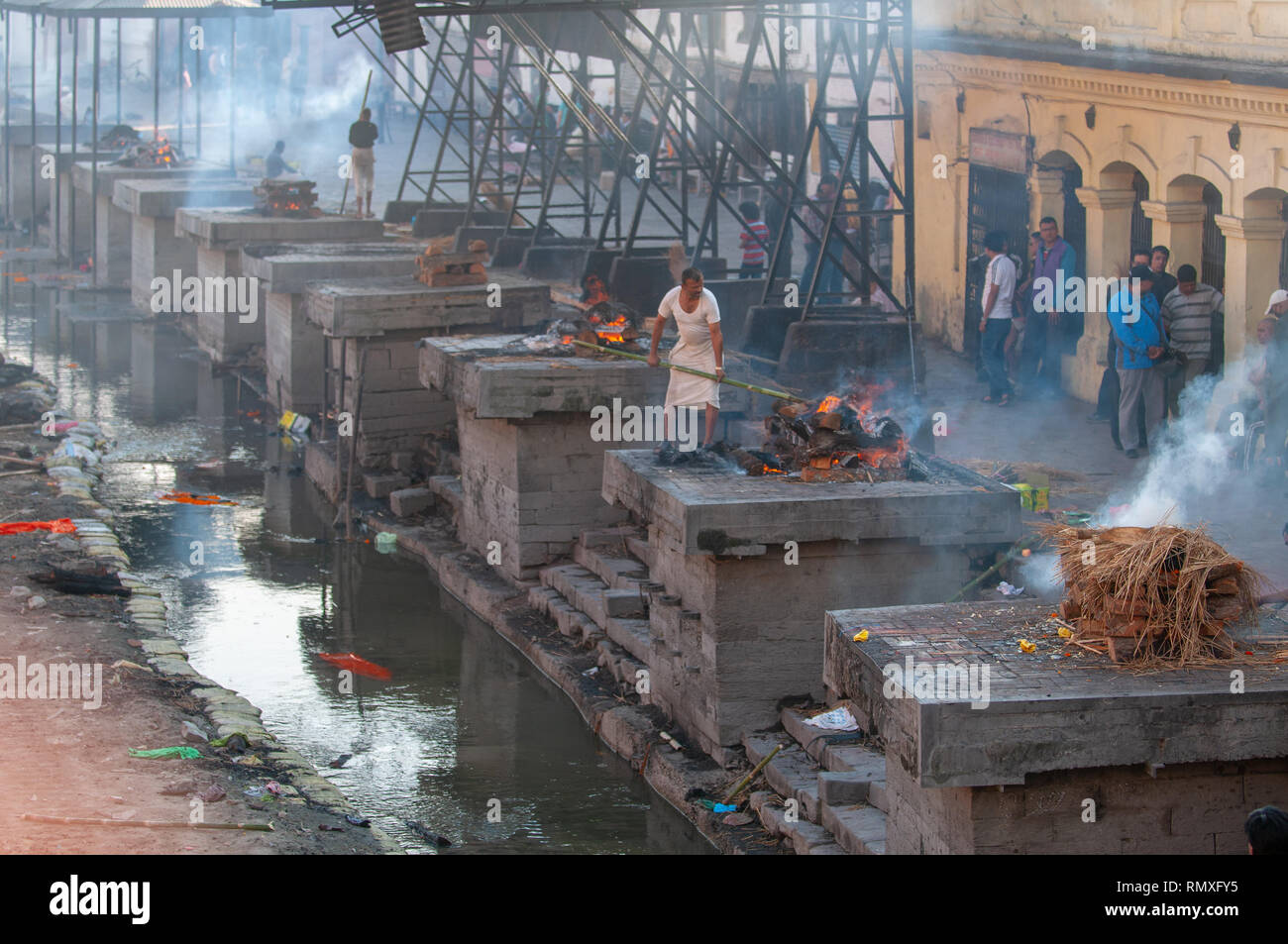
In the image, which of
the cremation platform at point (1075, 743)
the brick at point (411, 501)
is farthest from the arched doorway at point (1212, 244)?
the cremation platform at point (1075, 743)

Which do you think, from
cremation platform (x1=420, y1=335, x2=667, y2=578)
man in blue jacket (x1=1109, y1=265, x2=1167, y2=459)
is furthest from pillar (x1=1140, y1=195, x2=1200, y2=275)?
cremation platform (x1=420, y1=335, x2=667, y2=578)

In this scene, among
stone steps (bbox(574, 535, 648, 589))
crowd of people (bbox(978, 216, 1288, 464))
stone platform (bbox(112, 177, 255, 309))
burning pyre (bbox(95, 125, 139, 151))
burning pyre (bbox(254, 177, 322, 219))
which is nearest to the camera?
stone steps (bbox(574, 535, 648, 589))

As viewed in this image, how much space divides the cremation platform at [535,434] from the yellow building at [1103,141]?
468cm

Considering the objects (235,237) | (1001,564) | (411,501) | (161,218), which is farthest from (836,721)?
(161,218)

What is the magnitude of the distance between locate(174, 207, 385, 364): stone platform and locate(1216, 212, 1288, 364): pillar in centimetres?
1257

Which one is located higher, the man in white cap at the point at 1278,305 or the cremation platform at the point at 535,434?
the man in white cap at the point at 1278,305

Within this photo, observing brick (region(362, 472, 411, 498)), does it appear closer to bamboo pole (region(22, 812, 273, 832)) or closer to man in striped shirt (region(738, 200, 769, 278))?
man in striped shirt (region(738, 200, 769, 278))

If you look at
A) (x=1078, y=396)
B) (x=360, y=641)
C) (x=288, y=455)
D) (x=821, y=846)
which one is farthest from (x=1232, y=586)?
(x=288, y=455)

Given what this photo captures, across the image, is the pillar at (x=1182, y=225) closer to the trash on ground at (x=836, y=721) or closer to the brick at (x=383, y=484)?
the trash on ground at (x=836, y=721)

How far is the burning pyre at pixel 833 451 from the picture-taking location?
10023 millimetres

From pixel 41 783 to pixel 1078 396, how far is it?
10753mm

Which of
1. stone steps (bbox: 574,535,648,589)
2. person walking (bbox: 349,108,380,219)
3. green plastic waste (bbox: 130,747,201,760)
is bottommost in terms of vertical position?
green plastic waste (bbox: 130,747,201,760)

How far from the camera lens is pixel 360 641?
42.5 ft

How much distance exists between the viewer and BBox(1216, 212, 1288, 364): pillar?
1339cm
